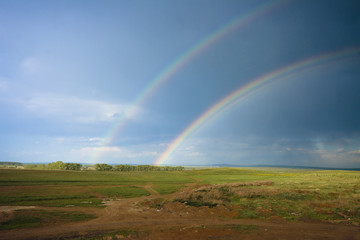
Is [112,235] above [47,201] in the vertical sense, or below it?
above

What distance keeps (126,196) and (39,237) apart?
81.8 feet

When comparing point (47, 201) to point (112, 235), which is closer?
point (112, 235)

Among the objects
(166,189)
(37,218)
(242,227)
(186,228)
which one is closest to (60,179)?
(166,189)

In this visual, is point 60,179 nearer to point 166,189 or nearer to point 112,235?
point 166,189

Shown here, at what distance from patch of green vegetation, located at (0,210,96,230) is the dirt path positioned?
5.46ft

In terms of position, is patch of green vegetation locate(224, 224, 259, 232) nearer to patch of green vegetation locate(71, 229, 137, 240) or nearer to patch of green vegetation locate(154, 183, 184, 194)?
patch of green vegetation locate(71, 229, 137, 240)

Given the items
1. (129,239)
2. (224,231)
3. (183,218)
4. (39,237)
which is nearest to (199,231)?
(224,231)

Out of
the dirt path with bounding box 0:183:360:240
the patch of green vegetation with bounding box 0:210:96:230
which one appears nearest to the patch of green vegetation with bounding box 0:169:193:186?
the patch of green vegetation with bounding box 0:210:96:230

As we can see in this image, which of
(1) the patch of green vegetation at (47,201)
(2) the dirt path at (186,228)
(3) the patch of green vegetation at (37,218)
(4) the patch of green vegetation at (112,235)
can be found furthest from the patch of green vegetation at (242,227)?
(1) the patch of green vegetation at (47,201)

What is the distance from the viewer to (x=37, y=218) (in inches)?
966

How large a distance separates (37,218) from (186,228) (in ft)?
62.2

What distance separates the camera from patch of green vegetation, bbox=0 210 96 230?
71.9ft

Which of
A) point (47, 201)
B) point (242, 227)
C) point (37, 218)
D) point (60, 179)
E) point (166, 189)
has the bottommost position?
point (166, 189)

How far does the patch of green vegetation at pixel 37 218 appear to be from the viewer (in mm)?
21916
